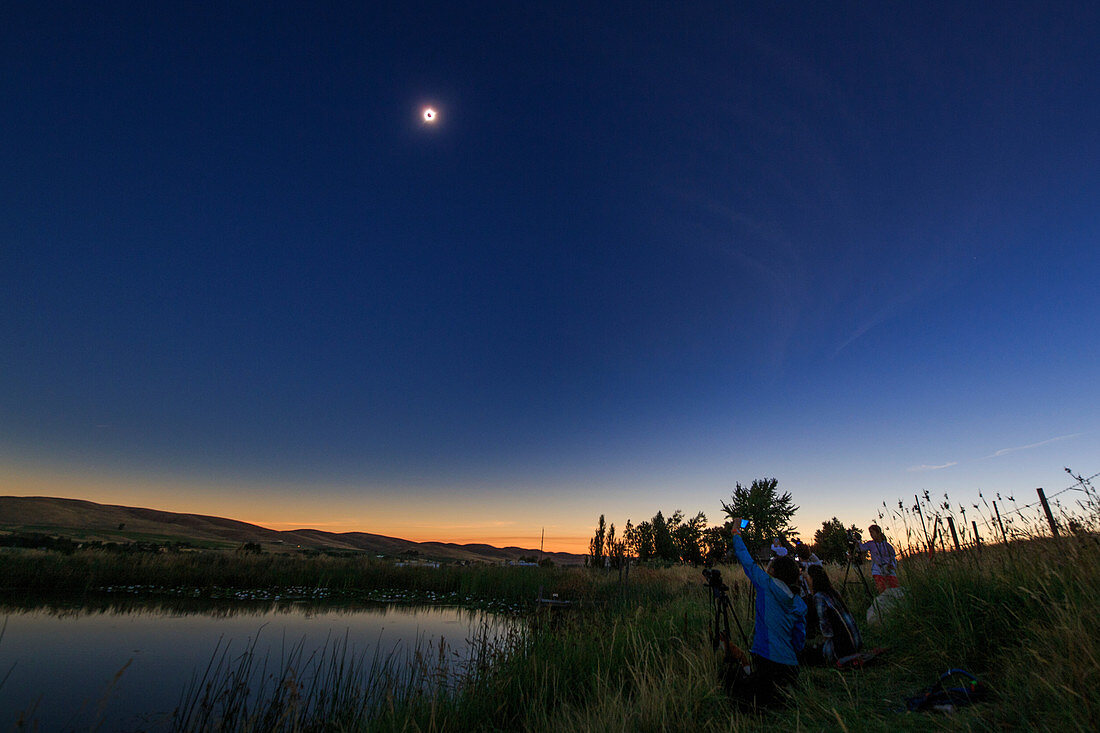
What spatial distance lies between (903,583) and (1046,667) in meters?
3.95

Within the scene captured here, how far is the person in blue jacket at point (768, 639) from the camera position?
18.4 ft

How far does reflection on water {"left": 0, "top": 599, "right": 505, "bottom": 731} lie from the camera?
9.23m

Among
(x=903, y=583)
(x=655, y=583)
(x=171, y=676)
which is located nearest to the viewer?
(x=903, y=583)

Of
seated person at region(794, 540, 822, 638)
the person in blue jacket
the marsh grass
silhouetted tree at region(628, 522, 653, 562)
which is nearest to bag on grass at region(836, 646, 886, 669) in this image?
the marsh grass

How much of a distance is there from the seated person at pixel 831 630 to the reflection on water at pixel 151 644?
5732 mm

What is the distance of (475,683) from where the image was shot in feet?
24.4

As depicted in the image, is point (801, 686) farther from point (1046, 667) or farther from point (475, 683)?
point (475, 683)

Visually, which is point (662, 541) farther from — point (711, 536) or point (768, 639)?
point (768, 639)

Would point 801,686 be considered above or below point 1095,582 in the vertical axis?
below

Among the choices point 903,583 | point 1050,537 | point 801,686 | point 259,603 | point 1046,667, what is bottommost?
point 259,603

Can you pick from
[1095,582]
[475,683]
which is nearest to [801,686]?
[1095,582]

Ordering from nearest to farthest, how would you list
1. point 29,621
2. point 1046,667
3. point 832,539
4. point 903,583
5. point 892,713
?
point 1046,667 < point 892,713 < point 903,583 < point 29,621 < point 832,539

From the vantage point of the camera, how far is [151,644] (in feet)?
47.5

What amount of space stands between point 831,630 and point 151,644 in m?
19.0
